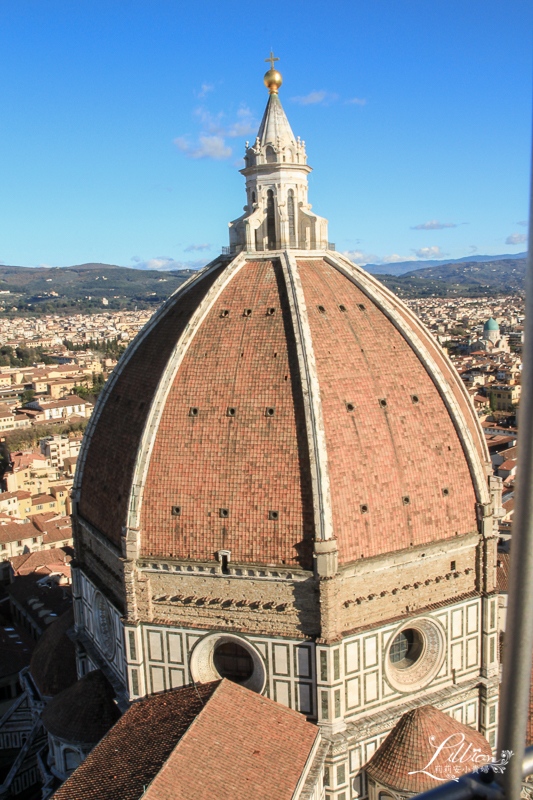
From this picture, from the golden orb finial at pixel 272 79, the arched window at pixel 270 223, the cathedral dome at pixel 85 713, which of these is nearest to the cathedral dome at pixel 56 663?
the cathedral dome at pixel 85 713

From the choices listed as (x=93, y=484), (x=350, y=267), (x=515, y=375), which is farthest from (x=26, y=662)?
(x=515, y=375)

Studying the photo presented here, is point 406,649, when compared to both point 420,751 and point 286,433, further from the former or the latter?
point 286,433

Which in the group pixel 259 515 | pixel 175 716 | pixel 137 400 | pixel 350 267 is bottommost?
pixel 175 716

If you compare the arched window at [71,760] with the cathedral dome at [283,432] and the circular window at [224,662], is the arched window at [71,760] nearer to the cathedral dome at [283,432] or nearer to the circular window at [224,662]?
the circular window at [224,662]

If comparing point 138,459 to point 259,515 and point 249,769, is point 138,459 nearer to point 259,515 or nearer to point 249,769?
point 259,515

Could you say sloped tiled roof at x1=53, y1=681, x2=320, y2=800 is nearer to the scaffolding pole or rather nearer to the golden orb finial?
the scaffolding pole

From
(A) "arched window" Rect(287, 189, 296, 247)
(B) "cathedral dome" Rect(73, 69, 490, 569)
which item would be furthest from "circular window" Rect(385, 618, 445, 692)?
(A) "arched window" Rect(287, 189, 296, 247)
